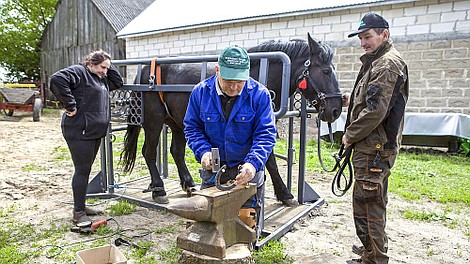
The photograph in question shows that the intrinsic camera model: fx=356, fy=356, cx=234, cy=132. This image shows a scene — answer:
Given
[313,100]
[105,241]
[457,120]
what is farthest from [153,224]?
[457,120]

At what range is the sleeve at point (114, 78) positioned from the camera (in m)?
3.76

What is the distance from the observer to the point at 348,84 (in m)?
7.96

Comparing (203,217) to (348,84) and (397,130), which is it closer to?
(397,130)

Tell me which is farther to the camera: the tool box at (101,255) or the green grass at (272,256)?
the green grass at (272,256)

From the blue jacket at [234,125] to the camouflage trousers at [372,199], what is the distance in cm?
71

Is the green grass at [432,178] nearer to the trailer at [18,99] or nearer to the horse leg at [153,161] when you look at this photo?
the horse leg at [153,161]

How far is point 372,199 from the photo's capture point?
2311 millimetres

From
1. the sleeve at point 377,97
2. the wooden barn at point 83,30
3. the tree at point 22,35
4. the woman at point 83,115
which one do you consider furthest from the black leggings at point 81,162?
the tree at point 22,35

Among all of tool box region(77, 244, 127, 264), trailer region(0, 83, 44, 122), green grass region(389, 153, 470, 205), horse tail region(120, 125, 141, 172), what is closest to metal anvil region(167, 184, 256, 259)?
tool box region(77, 244, 127, 264)

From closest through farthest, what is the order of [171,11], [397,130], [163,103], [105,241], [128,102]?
1. [397,130]
2. [105,241]
3. [163,103]
4. [128,102]
5. [171,11]

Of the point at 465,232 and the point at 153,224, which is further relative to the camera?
the point at 153,224

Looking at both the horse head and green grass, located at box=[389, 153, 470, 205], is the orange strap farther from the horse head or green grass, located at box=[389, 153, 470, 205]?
green grass, located at box=[389, 153, 470, 205]

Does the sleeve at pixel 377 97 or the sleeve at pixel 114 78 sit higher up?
the sleeve at pixel 114 78

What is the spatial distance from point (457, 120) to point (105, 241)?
248 inches
